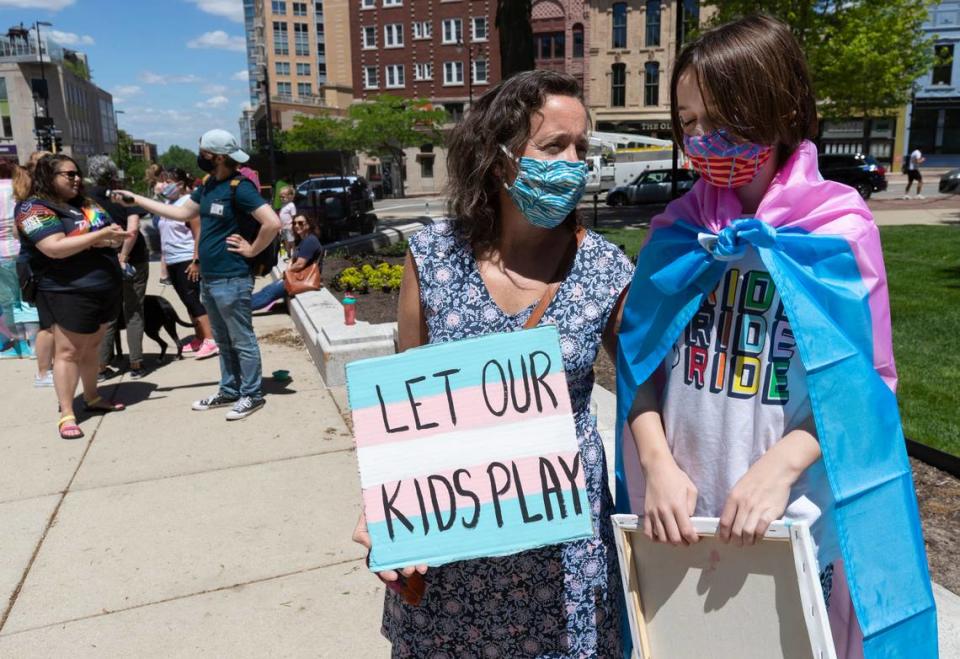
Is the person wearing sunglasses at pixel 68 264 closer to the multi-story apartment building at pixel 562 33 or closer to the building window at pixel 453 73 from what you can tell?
the multi-story apartment building at pixel 562 33

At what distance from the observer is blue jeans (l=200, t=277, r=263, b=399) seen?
225 inches

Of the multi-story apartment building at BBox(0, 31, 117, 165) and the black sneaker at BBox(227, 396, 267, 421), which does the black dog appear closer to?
the black sneaker at BBox(227, 396, 267, 421)

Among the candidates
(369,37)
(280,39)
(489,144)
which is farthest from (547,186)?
(280,39)

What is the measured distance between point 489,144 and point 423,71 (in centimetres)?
5914

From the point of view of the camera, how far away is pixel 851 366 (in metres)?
1.44

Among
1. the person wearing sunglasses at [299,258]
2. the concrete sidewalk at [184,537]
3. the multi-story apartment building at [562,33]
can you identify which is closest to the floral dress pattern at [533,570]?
the concrete sidewalk at [184,537]

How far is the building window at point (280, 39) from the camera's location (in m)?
95.7

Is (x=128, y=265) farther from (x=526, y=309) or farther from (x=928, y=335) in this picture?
(x=928, y=335)

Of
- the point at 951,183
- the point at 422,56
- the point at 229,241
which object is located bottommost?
the point at 951,183

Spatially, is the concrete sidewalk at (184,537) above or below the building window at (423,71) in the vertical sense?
below

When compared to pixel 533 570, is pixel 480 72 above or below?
above

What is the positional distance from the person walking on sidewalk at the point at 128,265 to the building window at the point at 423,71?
5293 centimetres

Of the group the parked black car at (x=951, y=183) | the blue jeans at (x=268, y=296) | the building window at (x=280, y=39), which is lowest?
the blue jeans at (x=268, y=296)

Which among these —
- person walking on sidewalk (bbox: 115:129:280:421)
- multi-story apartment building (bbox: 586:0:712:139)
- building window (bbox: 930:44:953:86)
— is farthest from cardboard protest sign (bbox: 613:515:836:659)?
multi-story apartment building (bbox: 586:0:712:139)
